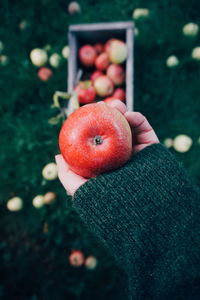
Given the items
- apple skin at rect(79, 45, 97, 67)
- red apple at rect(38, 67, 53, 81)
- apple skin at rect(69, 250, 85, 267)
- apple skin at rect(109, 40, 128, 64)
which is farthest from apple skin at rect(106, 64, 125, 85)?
apple skin at rect(69, 250, 85, 267)

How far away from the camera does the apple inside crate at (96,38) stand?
2.04 meters

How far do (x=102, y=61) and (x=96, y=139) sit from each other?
1057 mm

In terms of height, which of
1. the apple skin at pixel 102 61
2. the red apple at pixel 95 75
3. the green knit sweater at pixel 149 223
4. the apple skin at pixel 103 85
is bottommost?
the green knit sweater at pixel 149 223

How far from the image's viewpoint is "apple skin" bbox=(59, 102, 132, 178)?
1256 millimetres

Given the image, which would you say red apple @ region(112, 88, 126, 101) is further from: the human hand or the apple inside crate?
the human hand

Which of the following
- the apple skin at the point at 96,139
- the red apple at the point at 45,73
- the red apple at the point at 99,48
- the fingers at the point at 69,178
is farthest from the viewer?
the red apple at the point at 45,73

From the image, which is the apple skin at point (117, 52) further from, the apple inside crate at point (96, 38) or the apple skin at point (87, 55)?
the apple skin at point (87, 55)

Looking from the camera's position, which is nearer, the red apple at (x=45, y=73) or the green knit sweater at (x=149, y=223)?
the green knit sweater at (x=149, y=223)

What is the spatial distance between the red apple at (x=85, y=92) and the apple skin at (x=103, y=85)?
1.6 inches

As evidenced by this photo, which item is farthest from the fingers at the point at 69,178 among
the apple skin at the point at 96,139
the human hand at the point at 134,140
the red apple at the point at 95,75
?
the red apple at the point at 95,75

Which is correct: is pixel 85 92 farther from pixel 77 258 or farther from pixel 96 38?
pixel 77 258

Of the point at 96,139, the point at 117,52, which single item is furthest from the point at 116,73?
the point at 96,139

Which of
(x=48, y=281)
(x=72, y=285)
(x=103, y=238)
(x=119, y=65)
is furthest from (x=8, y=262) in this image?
(x=119, y=65)

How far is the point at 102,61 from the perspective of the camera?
2.13m
